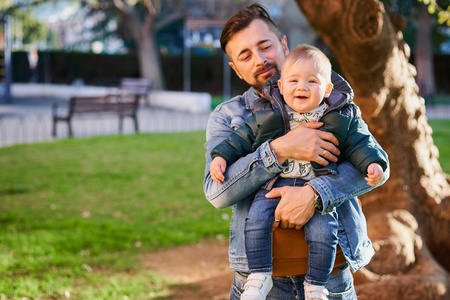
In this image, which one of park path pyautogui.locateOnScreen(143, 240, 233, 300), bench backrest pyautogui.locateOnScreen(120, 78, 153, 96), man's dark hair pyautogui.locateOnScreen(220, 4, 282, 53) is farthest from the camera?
bench backrest pyautogui.locateOnScreen(120, 78, 153, 96)

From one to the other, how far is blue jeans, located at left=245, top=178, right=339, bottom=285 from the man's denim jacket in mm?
72

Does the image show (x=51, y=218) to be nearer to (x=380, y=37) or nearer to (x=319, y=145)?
(x=380, y=37)

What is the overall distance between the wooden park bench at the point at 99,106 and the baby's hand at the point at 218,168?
11.6 m

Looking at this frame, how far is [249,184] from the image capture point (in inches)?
94.0

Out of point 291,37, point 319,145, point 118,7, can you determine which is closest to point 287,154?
point 319,145

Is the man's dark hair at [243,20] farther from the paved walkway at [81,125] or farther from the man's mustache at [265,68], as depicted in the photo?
the paved walkway at [81,125]

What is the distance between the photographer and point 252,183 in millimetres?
2387

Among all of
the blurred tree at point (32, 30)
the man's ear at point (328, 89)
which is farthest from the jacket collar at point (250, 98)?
the blurred tree at point (32, 30)

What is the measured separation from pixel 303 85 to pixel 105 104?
41.7 feet

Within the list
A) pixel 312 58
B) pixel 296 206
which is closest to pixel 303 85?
pixel 312 58

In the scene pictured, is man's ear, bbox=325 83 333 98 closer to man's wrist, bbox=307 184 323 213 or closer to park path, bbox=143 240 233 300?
man's wrist, bbox=307 184 323 213

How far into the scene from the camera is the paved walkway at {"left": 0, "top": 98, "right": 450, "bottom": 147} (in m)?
14.2

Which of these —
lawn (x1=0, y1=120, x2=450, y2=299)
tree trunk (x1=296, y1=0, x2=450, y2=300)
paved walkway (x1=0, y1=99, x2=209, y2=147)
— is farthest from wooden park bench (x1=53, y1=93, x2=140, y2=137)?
tree trunk (x1=296, y1=0, x2=450, y2=300)

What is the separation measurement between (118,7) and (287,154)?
22.8 m
